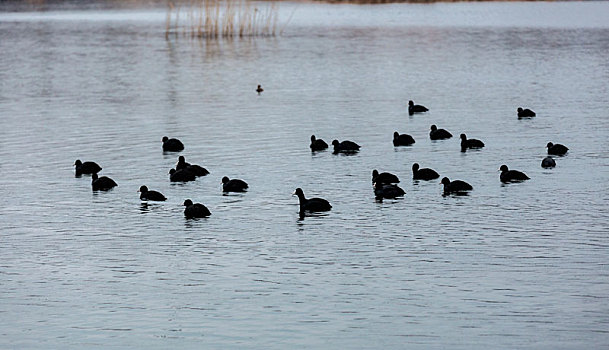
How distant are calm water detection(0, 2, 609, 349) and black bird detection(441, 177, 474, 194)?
2.14 ft

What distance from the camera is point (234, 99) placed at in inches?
2210

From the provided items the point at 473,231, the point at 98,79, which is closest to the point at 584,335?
the point at 473,231

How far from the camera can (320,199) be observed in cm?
2831

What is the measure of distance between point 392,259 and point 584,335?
19.1ft

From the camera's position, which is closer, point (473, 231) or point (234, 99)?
Result: point (473, 231)

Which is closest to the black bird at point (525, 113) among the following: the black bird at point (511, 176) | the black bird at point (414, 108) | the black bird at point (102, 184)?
the black bird at point (414, 108)

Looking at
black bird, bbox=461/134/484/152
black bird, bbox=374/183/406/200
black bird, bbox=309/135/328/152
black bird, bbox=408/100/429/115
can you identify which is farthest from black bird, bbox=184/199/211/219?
black bird, bbox=408/100/429/115

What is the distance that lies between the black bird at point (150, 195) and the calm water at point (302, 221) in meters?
0.33

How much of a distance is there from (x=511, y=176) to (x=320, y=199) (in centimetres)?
652

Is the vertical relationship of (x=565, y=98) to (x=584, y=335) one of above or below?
above

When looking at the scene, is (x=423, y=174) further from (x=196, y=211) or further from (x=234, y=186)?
(x=196, y=211)

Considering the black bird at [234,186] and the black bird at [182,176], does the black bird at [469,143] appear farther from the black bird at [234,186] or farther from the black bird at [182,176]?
the black bird at [182,176]

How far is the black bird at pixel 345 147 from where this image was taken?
37497 mm

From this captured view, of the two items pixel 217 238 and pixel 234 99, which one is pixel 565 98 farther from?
pixel 217 238
